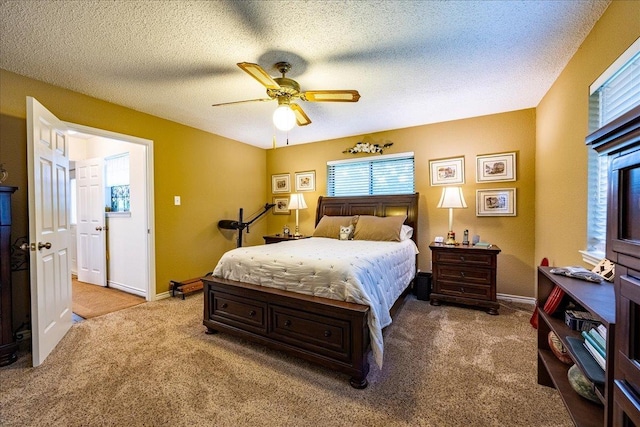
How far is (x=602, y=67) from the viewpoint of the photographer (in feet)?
5.80

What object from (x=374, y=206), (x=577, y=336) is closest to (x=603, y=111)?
(x=577, y=336)

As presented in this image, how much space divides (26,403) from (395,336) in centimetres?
266

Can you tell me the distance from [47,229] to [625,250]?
3472 mm

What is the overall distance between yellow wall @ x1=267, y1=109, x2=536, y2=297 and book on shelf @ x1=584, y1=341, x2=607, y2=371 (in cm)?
256

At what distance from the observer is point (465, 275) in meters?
3.15

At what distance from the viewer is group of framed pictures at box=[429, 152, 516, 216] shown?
134 inches

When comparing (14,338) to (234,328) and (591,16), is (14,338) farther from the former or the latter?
(591,16)

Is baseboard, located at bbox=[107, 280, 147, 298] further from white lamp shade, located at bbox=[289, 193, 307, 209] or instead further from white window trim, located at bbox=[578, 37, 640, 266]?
white window trim, located at bbox=[578, 37, 640, 266]

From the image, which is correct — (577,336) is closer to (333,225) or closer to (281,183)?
(333,225)

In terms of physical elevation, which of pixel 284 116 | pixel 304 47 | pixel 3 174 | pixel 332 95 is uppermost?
pixel 304 47

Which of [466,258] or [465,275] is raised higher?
[466,258]

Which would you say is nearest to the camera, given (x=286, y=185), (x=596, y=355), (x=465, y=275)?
(x=596, y=355)

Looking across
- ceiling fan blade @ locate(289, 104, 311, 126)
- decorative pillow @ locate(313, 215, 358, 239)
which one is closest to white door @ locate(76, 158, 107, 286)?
decorative pillow @ locate(313, 215, 358, 239)

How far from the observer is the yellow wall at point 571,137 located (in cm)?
162
